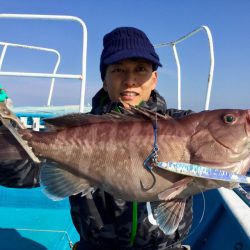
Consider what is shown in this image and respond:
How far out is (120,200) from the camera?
9.66 feet

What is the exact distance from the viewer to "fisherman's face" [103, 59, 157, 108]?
2979 mm

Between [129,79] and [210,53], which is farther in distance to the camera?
[210,53]

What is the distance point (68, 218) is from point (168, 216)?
300 centimetres

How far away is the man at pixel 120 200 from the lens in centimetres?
288

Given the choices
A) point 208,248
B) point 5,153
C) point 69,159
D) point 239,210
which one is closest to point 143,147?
point 69,159

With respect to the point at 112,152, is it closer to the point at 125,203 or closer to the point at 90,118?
the point at 90,118

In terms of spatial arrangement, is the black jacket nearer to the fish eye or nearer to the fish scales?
the fish scales

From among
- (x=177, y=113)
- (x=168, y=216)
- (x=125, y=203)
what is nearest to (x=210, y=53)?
(x=177, y=113)

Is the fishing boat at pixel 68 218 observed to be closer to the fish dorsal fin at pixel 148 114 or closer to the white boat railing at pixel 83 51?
the white boat railing at pixel 83 51

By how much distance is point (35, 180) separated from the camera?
116 inches

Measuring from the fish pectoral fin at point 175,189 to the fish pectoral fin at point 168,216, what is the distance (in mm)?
142

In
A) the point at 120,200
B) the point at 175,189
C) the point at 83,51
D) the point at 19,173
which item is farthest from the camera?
the point at 83,51

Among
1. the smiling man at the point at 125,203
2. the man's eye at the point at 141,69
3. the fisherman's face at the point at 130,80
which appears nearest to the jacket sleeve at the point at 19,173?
the smiling man at the point at 125,203

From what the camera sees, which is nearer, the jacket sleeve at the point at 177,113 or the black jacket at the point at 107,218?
the black jacket at the point at 107,218
